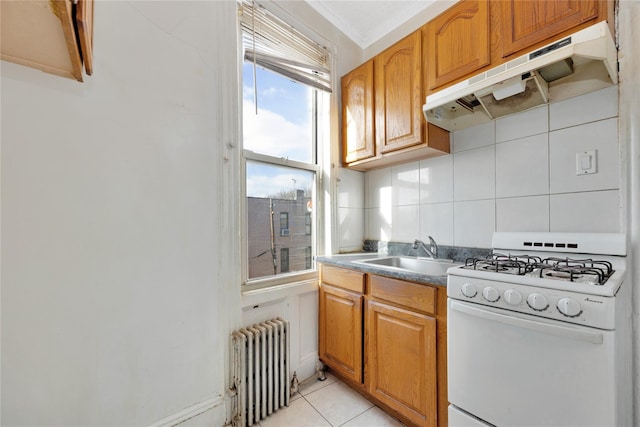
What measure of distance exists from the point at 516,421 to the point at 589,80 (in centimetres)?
150

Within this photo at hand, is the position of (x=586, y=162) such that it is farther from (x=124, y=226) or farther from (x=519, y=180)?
(x=124, y=226)

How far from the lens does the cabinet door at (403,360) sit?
49.6 inches

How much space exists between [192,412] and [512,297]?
1.63 meters

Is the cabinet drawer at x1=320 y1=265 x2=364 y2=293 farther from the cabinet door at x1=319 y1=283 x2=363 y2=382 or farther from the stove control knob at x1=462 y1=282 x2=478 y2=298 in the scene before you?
the stove control knob at x1=462 y1=282 x2=478 y2=298

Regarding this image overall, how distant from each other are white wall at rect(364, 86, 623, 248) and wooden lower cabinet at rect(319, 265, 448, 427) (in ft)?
2.02

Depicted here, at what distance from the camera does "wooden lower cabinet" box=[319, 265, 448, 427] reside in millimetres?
1242

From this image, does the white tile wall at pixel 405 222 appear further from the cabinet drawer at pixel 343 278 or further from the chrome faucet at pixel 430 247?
the cabinet drawer at pixel 343 278

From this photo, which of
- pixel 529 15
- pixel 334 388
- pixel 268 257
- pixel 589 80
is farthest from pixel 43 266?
pixel 589 80

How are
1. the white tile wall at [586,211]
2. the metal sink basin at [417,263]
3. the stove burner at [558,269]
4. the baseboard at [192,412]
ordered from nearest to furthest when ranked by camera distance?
the stove burner at [558,269] → the white tile wall at [586,211] → the baseboard at [192,412] → the metal sink basin at [417,263]

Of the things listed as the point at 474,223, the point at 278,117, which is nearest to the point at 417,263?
the point at 474,223

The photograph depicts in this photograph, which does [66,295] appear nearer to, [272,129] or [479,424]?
[272,129]

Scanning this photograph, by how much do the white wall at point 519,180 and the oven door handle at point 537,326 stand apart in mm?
685

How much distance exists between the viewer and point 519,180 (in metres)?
1.46

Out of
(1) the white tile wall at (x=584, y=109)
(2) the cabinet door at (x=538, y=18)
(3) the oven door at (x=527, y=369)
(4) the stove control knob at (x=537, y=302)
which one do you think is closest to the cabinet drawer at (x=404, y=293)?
(3) the oven door at (x=527, y=369)
